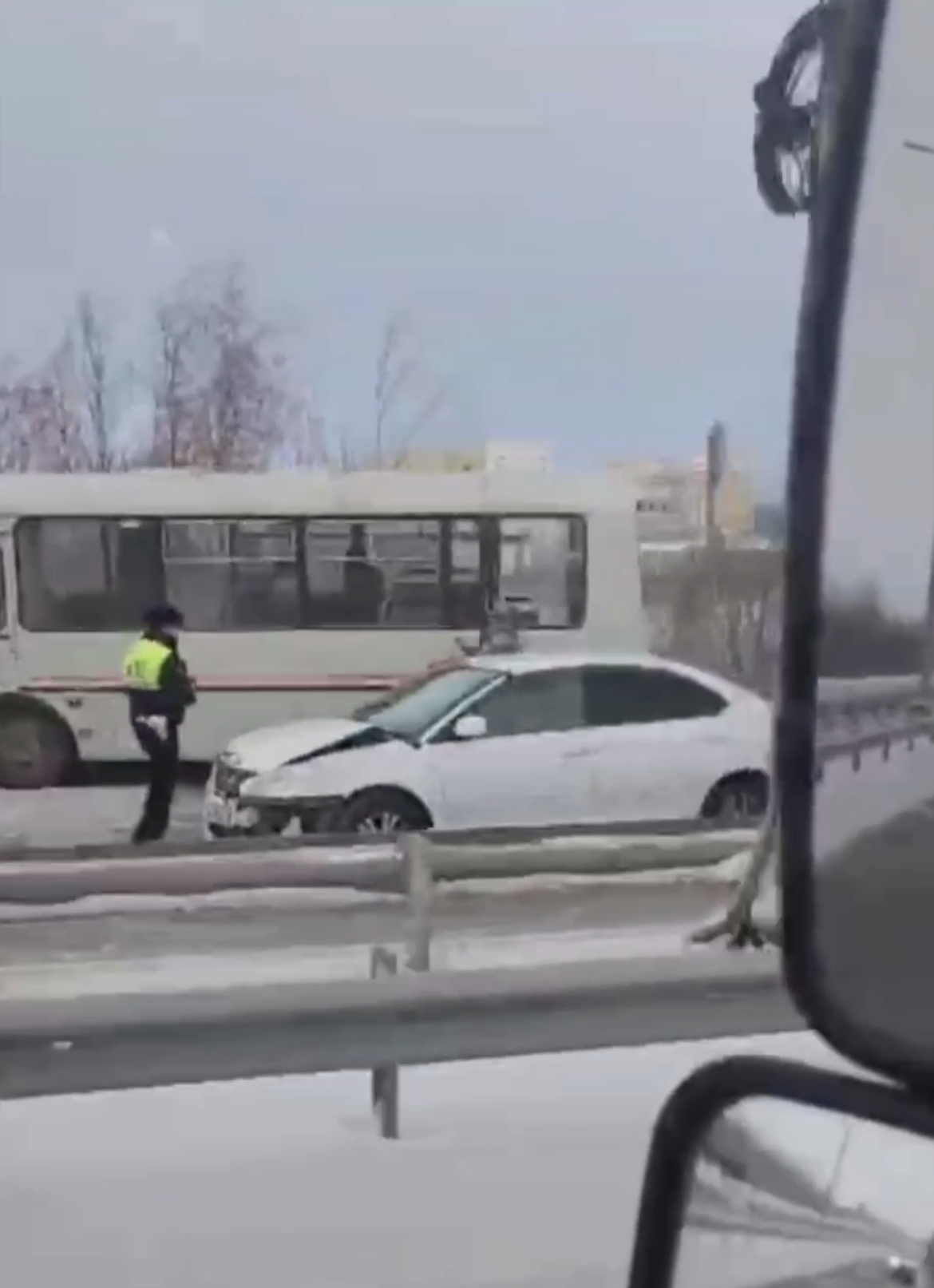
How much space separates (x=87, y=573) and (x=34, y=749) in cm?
117

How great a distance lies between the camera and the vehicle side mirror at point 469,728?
9.19 m

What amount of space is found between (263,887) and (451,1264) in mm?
2646

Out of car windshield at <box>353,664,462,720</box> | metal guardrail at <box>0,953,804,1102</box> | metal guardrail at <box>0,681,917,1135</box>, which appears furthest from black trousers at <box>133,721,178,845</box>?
metal guardrail at <box>0,953,804,1102</box>

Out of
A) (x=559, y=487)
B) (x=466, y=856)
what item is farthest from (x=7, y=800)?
(x=466, y=856)

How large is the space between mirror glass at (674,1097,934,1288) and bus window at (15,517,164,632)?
1050 centimetres

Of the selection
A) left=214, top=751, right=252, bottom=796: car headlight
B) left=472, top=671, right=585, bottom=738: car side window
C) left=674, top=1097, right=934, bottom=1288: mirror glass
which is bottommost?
left=214, top=751, right=252, bottom=796: car headlight

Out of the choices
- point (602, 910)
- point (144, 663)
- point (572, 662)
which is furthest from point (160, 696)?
point (602, 910)

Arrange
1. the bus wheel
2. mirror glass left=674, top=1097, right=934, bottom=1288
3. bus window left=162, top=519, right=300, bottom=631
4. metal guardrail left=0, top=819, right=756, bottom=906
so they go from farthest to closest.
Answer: bus window left=162, top=519, right=300, bottom=631 → the bus wheel → metal guardrail left=0, top=819, right=756, bottom=906 → mirror glass left=674, top=1097, right=934, bottom=1288

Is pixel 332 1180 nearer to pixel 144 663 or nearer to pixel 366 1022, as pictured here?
pixel 366 1022

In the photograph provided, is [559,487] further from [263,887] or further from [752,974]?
[752,974]

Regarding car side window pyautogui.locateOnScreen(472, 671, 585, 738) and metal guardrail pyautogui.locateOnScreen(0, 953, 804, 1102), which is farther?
car side window pyautogui.locateOnScreen(472, 671, 585, 738)

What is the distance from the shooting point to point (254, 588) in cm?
1169

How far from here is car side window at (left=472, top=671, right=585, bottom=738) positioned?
923 centimetres

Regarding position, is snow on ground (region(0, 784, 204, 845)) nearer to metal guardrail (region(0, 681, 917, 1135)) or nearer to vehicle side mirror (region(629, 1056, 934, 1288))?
metal guardrail (region(0, 681, 917, 1135))
